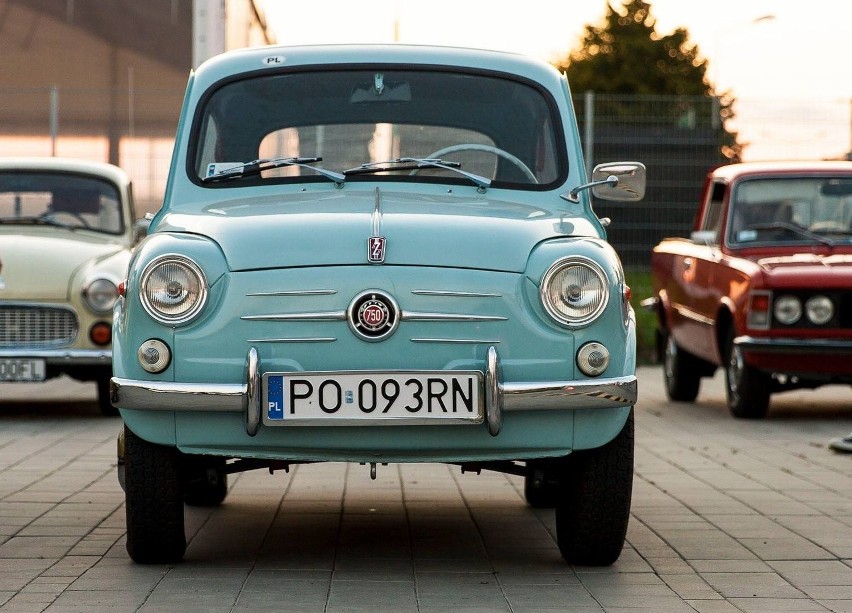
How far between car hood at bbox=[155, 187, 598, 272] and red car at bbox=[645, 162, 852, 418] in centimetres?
531

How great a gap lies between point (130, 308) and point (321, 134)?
148 centimetres

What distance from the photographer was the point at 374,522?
257 inches

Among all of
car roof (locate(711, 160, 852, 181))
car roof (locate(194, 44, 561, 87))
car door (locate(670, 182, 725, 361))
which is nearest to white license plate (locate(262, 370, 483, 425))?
car roof (locate(194, 44, 561, 87))

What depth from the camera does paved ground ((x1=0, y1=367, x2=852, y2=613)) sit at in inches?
195

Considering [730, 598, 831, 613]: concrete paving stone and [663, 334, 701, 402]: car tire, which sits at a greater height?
[730, 598, 831, 613]: concrete paving stone

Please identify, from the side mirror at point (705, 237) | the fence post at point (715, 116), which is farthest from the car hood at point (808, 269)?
the fence post at point (715, 116)

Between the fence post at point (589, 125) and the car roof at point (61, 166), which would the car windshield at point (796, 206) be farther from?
the fence post at point (589, 125)

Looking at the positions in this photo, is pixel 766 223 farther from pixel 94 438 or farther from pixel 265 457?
pixel 265 457

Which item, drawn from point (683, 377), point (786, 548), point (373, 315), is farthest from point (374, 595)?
point (683, 377)

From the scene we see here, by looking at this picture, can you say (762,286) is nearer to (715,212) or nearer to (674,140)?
(715,212)

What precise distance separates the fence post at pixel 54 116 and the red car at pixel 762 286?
7252mm

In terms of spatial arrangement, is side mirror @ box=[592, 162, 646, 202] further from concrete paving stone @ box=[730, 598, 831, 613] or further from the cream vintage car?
the cream vintage car

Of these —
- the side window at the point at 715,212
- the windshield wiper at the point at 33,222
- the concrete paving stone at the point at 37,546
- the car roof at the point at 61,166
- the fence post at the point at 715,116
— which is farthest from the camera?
the fence post at the point at 715,116

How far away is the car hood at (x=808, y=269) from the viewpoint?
1053cm
